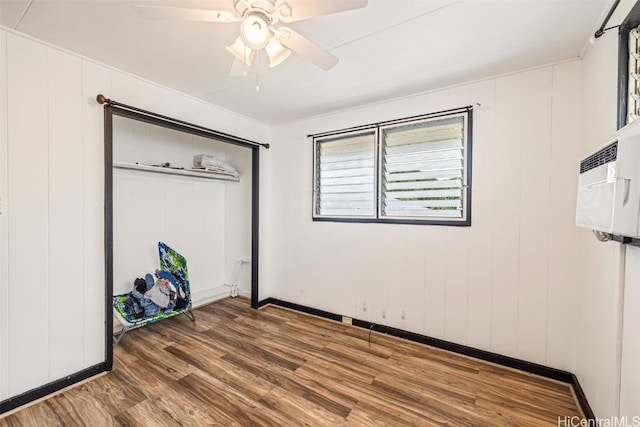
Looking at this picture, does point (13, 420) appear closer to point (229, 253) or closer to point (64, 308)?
point (64, 308)

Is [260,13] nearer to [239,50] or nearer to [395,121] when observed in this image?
[239,50]

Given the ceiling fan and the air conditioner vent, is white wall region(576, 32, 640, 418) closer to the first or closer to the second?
the air conditioner vent

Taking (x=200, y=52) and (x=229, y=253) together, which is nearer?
(x=200, y=52)

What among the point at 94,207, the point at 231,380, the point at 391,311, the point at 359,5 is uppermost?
the point at 359,5

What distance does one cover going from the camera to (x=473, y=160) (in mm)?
2408

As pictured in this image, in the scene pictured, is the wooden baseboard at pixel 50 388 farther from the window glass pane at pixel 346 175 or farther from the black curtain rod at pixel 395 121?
the black curtain rod at pixel 395 121

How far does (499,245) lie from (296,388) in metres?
2.02

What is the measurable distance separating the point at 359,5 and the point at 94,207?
2356 millimetres

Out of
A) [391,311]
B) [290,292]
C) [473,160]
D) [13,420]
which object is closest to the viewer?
[13,420]

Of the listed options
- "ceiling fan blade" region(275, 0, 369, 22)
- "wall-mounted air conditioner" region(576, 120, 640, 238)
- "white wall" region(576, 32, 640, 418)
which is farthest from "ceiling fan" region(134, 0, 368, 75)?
"white wall" region(576, 32, 640, 418)

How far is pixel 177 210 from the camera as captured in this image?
11.8 ft

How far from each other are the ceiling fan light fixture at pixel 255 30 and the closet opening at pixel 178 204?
1.53m

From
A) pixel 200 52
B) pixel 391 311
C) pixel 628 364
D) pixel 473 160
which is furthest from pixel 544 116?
pixel 200 52

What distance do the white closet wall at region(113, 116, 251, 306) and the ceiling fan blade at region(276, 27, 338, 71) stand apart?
2561mm
